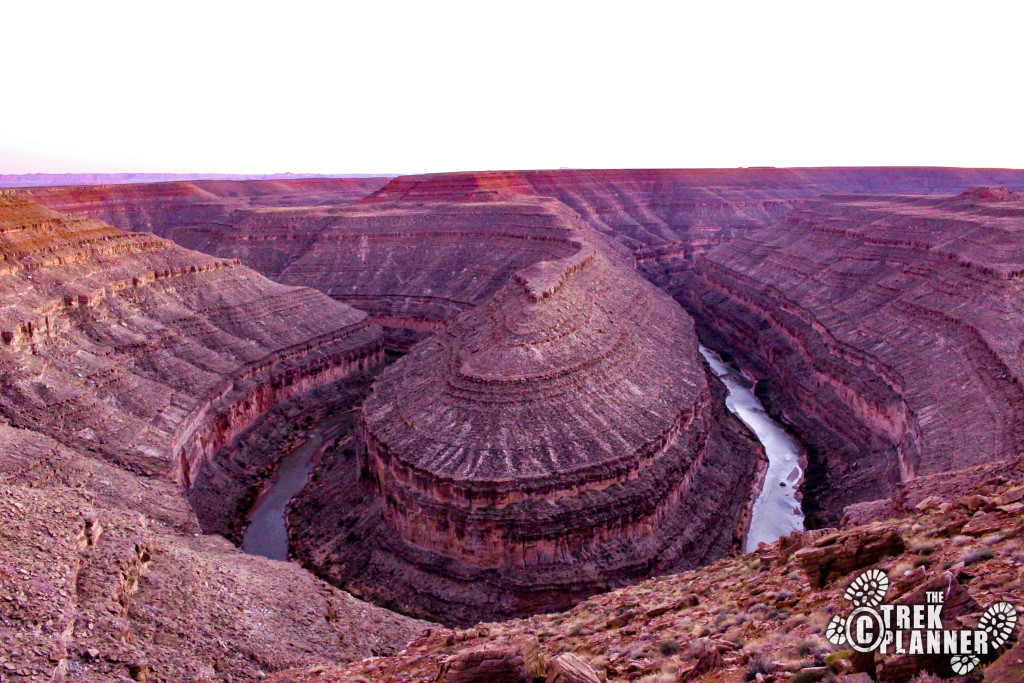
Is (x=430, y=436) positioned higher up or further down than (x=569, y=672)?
further down

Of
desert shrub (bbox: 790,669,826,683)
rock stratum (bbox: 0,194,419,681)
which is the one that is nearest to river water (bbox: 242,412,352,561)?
rock stratum (bbox: 0,194,419,681)

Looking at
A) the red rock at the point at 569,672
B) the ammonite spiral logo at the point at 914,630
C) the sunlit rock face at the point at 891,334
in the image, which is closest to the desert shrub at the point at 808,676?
the ammonite spiral logo at the point at 914,630

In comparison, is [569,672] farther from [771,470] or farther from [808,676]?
[771,470]

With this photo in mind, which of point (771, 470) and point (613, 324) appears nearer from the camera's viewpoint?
point (771, 470)

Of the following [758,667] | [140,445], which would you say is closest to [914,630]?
[758,667]

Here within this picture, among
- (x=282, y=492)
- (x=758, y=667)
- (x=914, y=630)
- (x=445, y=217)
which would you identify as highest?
(x=445, y=217)

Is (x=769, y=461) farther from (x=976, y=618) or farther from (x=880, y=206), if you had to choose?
(x=880, y=206)
